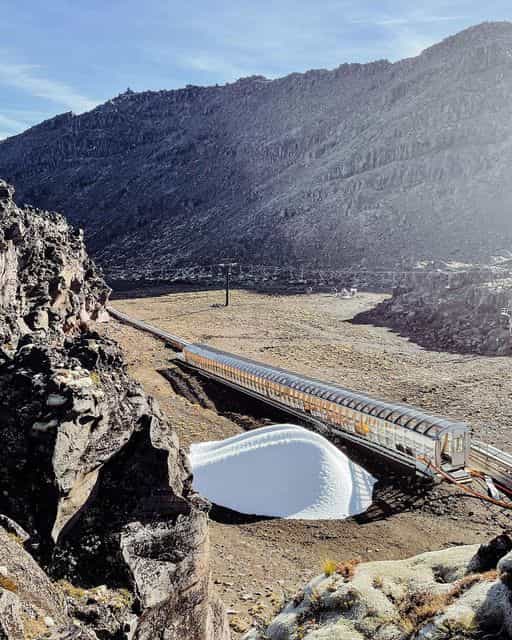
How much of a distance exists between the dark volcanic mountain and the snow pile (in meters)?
63.7

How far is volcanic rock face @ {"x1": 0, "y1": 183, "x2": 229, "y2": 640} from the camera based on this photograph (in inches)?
303

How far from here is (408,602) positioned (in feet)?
28.7

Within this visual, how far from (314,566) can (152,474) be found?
5.89 metres

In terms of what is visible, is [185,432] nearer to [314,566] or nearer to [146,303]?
[314,566]

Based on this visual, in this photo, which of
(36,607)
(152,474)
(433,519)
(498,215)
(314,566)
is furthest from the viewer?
(498,215)

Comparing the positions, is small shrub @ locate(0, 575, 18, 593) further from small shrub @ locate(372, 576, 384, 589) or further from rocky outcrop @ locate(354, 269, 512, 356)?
rocky outcrop @ locate(354, 269, 512, 356)

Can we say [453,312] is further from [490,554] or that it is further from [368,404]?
[490,554]

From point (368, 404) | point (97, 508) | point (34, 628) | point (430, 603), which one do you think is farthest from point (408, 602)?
point (368, 404)

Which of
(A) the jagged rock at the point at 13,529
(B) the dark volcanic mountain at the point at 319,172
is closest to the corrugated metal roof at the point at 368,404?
(A) the jagged rock at the point at 13,529

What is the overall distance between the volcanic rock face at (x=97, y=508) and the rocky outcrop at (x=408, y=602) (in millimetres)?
1674

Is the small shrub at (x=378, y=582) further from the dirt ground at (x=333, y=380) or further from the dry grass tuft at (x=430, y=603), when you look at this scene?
the dirt ground at (x=333, y=380)

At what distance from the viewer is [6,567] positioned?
6922 millimetres

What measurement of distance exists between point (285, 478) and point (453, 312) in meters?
31.1

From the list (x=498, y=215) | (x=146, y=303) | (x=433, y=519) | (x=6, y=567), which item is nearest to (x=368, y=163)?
(x=498, y=215)
